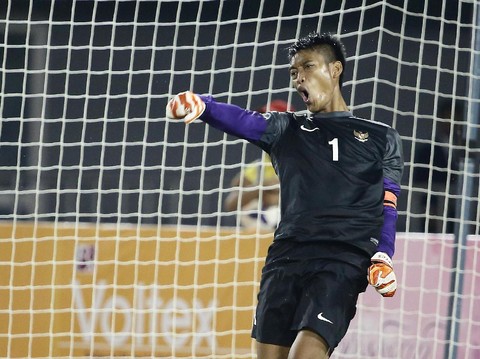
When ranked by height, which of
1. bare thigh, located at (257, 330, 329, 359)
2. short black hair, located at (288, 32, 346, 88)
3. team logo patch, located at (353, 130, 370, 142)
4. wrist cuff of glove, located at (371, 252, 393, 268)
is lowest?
bare thigh, located at (257, 330, 329, 359)

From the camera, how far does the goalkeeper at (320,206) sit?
12.1ft

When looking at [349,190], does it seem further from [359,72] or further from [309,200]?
[359,72]

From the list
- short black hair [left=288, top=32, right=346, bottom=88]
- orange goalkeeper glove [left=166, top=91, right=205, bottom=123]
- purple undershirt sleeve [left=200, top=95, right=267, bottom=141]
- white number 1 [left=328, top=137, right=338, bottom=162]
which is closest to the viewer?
orange goalkeeper glove [left=166, top=91, right=205, bottom=123]

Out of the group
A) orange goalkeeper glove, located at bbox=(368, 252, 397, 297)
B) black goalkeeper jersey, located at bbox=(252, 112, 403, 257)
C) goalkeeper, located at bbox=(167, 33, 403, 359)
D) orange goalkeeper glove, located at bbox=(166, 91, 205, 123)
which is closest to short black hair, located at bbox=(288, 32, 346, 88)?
goalkeeper, located at bbox=(167, 33, 403, 359)

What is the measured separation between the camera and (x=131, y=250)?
19.6ft

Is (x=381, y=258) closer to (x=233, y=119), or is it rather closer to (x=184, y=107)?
(x=233, y=119)

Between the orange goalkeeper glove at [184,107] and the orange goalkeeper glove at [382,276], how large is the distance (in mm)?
842

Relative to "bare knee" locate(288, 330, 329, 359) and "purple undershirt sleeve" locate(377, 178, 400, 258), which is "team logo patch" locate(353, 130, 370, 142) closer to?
"purple undershirt sleeve" locate(377, 178, 400, 258)

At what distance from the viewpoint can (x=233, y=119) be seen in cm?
371

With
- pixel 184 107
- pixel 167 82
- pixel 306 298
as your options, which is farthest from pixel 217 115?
pixel 167 82

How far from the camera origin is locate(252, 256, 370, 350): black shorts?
12.0ft

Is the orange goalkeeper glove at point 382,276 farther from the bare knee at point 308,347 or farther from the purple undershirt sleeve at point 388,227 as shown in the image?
the bare knee at point 308,347

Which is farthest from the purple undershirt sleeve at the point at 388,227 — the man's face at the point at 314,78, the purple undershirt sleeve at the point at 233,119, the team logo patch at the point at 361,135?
the purple undershirt sleeve at the point at 233,119

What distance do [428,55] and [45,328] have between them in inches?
167
